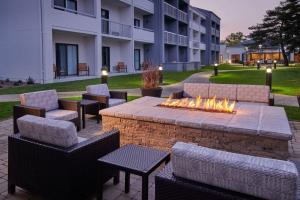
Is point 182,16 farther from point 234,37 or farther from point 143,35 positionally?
point 234,37

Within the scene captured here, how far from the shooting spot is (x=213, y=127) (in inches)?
174

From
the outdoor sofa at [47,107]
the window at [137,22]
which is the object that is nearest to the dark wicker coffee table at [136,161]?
the outdoor sofa at [47,107]

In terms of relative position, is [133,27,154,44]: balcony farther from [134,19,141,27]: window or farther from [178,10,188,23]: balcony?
[178,10,188,23]: balcony

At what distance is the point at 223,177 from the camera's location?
6.89 ft

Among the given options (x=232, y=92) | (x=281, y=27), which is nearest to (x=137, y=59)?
(x=232, y=92)

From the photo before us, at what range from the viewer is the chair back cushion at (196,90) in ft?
24.7

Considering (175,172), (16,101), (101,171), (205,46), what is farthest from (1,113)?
(205,46)

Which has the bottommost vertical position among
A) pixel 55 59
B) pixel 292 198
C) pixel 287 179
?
pixel 292 198

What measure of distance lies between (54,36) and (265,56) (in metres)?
63.2

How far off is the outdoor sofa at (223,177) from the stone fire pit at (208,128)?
2.14 m

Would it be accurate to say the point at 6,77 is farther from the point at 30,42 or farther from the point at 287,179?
the point at 287,179

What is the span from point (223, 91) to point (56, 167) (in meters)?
5.22

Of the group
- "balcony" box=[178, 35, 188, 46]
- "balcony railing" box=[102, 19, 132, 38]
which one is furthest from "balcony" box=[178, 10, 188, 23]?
"balcony railing" box=[102, 19, 132, 38]

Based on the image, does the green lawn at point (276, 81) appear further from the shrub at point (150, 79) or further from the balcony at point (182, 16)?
the balcony at point (182, 16)
